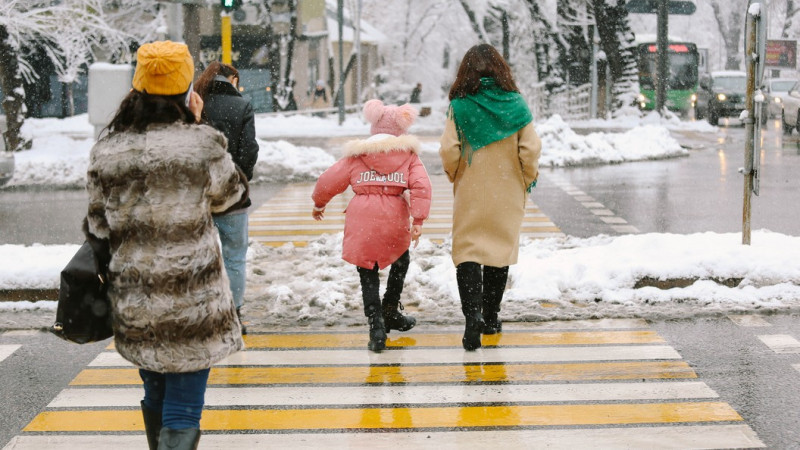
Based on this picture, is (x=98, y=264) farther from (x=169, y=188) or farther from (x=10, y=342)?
(x=10, y=342)

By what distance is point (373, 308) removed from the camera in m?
6.18

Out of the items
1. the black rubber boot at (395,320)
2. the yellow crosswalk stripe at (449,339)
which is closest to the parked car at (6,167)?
the yellow crosswalk stripe at (449,339)

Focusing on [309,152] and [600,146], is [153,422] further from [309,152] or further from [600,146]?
[600,146]

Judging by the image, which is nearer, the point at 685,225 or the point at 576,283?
the point at 576,283

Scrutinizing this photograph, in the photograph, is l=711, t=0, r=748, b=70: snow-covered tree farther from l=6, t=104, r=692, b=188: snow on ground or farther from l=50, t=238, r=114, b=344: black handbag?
l=50, t=238, r=114, b=344: black handbag

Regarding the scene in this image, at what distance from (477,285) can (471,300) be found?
10 cm

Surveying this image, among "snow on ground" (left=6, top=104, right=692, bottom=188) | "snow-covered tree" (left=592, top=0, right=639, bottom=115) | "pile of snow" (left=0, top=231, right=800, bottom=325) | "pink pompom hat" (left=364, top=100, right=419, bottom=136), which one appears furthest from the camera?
"snow-covered tree" (left=592, top=0, right=639, bottom=115)

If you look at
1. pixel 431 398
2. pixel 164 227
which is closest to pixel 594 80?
pixel 431 398

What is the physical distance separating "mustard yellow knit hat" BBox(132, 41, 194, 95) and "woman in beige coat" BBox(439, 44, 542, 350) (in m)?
2.56

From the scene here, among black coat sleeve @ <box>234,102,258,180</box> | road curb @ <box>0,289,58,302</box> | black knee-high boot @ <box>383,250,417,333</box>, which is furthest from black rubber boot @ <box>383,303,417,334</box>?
road curb @ <box>0,289,58,302</box>

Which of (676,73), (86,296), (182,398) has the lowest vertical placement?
(182,398)

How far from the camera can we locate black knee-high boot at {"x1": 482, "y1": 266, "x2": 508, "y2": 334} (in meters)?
6.32

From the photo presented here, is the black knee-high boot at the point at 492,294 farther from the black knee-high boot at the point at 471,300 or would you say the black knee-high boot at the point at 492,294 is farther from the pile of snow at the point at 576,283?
the pile of snow at the point at 576,283

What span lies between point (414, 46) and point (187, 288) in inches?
2332
